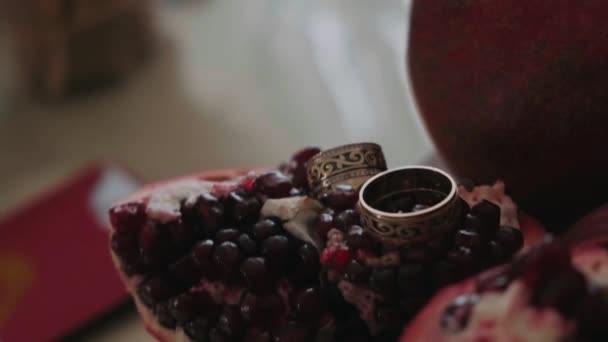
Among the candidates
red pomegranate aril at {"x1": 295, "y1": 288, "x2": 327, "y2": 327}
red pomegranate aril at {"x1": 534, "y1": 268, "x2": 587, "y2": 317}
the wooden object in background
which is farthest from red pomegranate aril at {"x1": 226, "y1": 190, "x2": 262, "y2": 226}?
the wooden object in background

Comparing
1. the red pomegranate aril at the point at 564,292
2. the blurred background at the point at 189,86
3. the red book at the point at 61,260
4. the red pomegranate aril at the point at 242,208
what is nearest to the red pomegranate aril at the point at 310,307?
the red pomegranate aril at the point at 242,208

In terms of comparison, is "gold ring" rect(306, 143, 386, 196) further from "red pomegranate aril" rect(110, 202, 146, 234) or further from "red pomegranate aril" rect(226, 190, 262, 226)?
"red pomegranate aril" rect(110, 202, 146, 234)

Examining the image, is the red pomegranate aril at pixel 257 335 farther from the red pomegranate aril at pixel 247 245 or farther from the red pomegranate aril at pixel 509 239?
the red pomegranate aril at pixel 509 239

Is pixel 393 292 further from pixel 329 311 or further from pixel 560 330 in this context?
pixel 560 330

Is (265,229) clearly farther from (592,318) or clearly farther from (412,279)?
(592,318)

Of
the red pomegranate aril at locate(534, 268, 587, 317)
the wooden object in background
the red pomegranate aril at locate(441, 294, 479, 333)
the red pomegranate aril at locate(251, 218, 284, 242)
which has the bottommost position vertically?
the wooden object in background

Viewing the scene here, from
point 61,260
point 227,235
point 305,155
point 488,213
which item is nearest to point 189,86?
point 61,260
